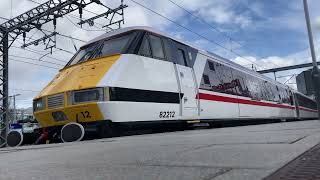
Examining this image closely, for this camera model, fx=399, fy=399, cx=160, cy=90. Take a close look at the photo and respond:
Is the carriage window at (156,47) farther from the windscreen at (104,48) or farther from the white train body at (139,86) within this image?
the windscreen at (104,48)

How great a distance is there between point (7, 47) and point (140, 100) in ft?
58.6

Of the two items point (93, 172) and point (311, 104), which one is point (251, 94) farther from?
point (311, 104)

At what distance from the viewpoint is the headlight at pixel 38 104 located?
9.67 meters

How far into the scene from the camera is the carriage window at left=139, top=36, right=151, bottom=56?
31.4ft

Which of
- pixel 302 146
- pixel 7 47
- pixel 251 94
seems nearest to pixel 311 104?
pixel 251 94

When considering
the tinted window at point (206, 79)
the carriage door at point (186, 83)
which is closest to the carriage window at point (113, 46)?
the carriage door at point (186, 83)

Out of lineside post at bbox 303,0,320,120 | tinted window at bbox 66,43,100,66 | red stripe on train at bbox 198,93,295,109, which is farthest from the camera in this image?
lineside post at bbox 303,0,320,120

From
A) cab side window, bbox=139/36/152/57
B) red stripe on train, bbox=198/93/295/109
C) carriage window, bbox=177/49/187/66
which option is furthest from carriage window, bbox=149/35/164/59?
red stripe on train, bbox=198/93/295/109

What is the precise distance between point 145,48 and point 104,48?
1.18m

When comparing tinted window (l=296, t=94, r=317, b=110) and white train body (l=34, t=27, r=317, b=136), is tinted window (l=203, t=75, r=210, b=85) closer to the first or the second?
white train body (l=34, t=27, r=317, b=136)

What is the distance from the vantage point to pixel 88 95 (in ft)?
28.3

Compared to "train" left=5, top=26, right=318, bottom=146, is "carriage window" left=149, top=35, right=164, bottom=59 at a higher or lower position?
higher

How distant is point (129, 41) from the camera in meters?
9.57

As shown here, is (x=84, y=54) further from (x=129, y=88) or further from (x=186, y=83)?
(x=186, y=83)
